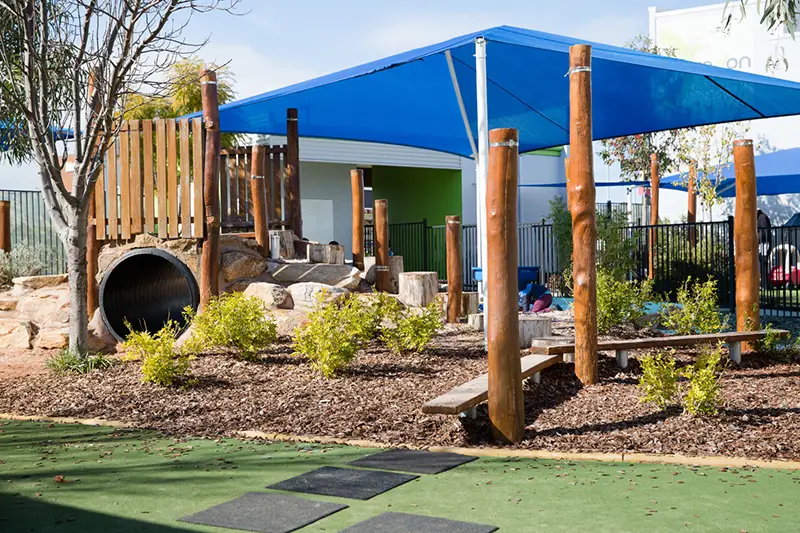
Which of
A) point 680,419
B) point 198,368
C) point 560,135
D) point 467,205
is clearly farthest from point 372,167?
point 680,419

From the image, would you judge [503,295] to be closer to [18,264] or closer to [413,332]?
Result: [413,332]

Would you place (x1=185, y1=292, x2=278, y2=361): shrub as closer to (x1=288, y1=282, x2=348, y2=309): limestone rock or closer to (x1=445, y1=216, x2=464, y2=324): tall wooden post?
(x1=288, y1=282, x2=348, y2=309): limestone rock

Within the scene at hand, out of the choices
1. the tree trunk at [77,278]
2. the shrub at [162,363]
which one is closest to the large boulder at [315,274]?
the tree trunk at [77,278]

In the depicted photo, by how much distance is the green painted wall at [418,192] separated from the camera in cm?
2558

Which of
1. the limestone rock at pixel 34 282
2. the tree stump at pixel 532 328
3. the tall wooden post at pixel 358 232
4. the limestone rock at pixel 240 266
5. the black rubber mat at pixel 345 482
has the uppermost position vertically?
the tall wooden post at pixel 358 232

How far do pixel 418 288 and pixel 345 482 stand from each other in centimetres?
623

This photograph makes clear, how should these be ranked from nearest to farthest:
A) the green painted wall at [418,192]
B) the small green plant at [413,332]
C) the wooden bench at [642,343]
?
the wooden bench at [642,343] < the small green plant at [413,332] < the green painted wall at [418,192]

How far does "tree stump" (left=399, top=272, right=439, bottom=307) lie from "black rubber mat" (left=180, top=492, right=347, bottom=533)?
6.48 m

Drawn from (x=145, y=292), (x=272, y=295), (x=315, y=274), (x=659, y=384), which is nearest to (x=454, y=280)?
(x=315, y=274)

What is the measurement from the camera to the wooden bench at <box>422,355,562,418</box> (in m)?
5.47

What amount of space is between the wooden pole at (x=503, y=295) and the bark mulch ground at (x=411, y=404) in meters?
0.20

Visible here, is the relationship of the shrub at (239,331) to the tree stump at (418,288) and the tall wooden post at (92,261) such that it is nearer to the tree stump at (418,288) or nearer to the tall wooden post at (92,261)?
the tree stump at (418,288)

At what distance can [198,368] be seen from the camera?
27.5ft

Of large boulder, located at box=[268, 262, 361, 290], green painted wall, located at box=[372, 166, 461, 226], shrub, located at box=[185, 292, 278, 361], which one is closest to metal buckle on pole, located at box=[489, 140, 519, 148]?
shrub, located at box=[185, 292, 278, 361]
